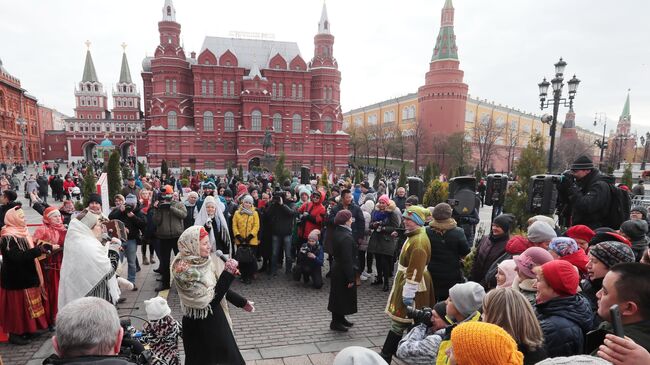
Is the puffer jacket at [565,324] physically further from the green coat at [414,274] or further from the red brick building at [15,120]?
the red brick building at [15,120]

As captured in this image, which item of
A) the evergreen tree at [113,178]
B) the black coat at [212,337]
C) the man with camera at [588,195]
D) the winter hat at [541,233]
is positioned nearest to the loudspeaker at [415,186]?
the man with camera at [588,195]

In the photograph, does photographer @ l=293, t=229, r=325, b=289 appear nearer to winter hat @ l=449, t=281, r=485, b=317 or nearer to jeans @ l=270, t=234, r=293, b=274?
jeans @ l=270, t=234, r=293, b=274

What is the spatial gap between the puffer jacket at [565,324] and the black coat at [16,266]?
17.5 ft

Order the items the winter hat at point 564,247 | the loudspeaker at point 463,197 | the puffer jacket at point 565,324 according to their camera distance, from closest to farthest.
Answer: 1. the puffer jacket at point 565,324
2. the winter hat at point 564,247
3. the loudspeaker at point 463,197

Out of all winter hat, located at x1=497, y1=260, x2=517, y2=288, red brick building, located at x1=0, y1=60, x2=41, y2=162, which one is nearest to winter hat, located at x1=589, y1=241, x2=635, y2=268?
winter hat, located at x1=497, y1=260, x2=517, y2=288

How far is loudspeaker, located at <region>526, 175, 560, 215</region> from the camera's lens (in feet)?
19.5

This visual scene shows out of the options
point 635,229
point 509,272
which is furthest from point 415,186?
point 509,272

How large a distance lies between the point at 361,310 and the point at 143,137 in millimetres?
68828

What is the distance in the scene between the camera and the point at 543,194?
6023 millimetres

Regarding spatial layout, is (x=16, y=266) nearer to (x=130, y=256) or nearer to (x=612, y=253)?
(x=130, y=256)

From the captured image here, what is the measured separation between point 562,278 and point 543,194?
14.7 feet

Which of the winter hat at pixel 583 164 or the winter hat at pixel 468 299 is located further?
the winter hat at pixel 583 164

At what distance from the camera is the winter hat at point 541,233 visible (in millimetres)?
3604

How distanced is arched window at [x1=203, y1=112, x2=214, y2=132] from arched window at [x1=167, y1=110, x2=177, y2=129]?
365 cm
